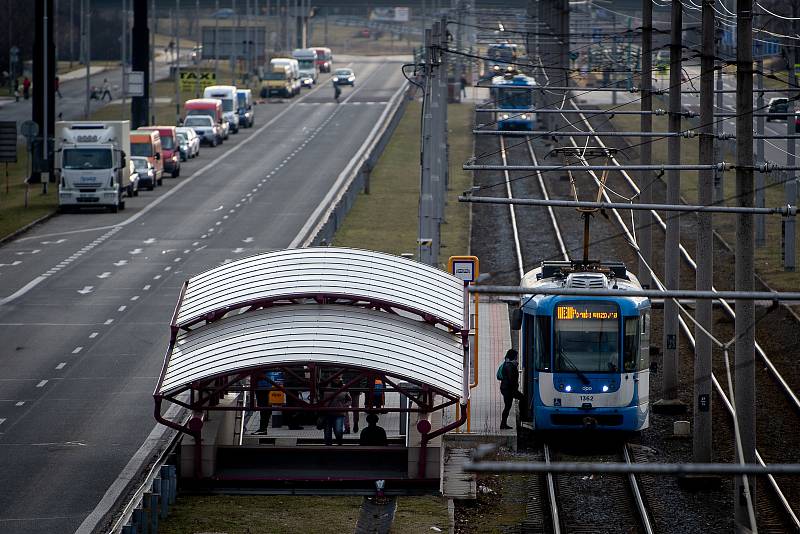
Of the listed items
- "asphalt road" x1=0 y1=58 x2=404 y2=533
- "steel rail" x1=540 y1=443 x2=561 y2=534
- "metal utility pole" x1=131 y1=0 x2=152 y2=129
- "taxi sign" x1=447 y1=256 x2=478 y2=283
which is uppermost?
"metal utility pole" x1=131 y1=0 x2=152 y2=129

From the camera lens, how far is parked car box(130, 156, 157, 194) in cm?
6306

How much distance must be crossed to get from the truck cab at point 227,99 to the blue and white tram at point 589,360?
62049 millimetres

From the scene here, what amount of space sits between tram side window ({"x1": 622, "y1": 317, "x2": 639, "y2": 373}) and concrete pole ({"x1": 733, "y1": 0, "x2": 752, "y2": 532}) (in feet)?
15.0

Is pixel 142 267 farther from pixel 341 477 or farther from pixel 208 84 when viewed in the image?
pixel 208 84

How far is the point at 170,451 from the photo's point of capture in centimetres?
2459

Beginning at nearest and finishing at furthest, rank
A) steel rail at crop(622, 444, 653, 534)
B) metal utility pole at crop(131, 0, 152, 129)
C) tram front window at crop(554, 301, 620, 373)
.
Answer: steel rail at crop(622, 444, 653, 534), tram front window at crop(554, 301, 620, 373), metal utility pole at crop(131, 0, 152, 129)

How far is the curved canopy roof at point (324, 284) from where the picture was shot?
2320 cm

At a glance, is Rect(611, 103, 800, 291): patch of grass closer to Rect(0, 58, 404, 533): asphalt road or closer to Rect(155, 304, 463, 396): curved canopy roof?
Rect(155, 304, 463, 396): curved canopy roof

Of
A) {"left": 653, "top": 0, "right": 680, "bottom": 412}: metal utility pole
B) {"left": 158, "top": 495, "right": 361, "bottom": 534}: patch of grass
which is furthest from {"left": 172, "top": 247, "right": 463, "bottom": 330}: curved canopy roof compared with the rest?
{"left": 653, "top": 0, "right": 680, "bottom": 412}: metal utility pole

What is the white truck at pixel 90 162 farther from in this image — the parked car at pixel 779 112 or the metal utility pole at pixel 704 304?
the metal utility pole at pixel 704 304

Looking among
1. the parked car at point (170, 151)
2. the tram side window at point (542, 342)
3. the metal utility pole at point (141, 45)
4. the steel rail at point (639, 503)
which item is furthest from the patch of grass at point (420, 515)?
the metal utility pole at point (141, 45)

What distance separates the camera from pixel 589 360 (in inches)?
991

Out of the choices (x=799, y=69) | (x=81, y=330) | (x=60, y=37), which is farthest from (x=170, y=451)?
(x=60, y=37)

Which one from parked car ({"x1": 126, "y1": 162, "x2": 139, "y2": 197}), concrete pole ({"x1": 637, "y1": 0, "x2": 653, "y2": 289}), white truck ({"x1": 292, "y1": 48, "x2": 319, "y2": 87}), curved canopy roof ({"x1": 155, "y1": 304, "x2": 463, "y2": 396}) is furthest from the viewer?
white truck ({"x1": 292, "y1": 48, "x2": 319, "y2": 87})
